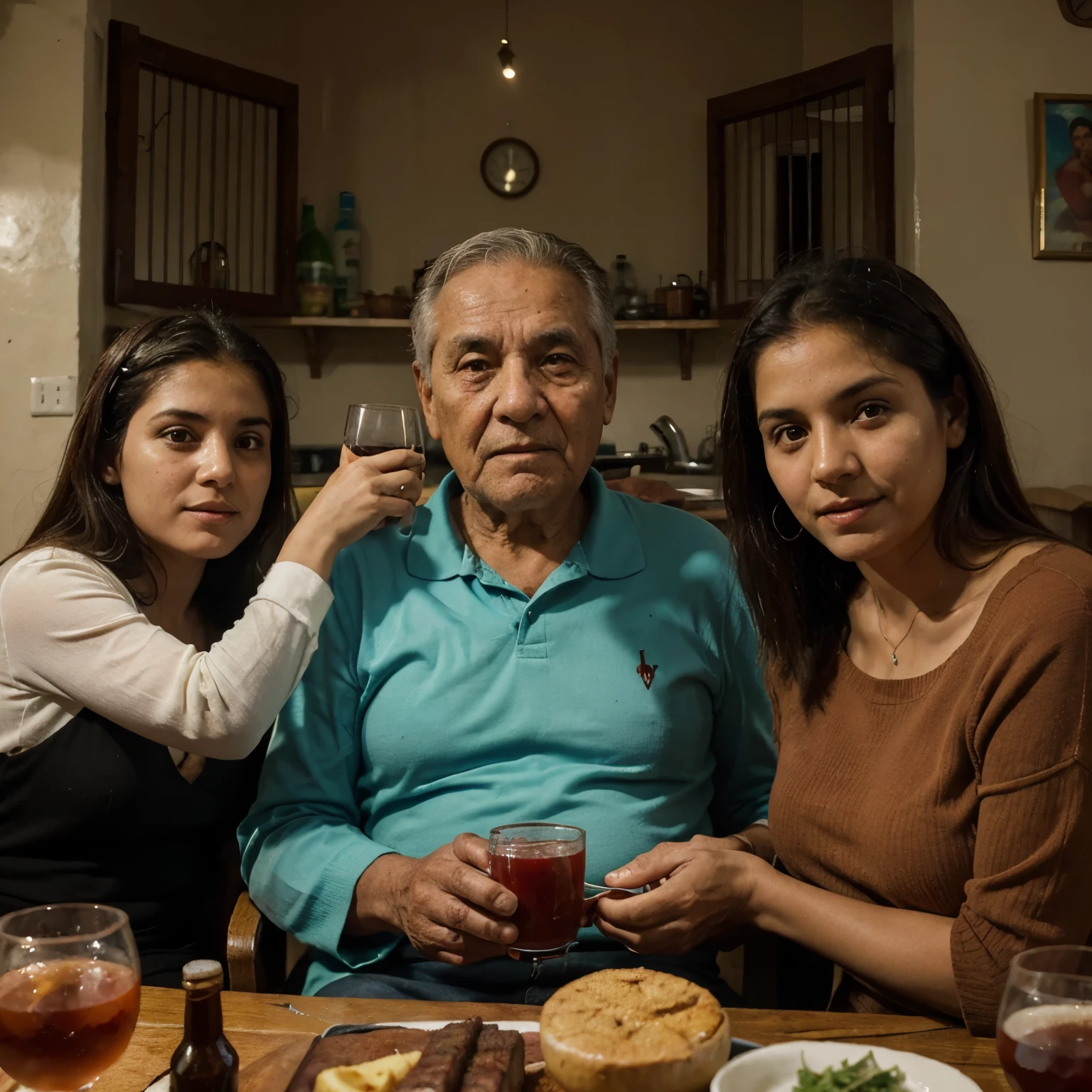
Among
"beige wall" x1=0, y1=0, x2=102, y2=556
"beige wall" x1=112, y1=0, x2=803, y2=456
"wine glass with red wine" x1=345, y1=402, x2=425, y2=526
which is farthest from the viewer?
"beige wall" x1=112, y1=0, x2=803, y2=456

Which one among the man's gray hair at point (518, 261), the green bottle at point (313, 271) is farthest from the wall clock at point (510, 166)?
the man's gray hair at point (518, 261)

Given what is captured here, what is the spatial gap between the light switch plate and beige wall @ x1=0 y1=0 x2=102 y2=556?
0.03 meters

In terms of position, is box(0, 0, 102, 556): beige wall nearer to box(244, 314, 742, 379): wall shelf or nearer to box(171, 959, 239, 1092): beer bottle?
box(244, 314, 742, 379): wall shelf

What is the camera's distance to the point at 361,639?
1.74 meters

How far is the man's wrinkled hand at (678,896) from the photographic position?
1.34 meters

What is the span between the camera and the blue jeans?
1.50 meters

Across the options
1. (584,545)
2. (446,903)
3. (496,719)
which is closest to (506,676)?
(496,719)

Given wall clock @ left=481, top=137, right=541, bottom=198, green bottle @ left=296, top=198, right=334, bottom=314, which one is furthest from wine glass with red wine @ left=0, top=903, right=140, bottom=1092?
wall clock @ left=481, top=137, right=541, bottom=198

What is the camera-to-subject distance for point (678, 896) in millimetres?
1340

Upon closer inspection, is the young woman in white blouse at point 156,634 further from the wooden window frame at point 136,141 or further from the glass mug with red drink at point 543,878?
the wooden window frame at point 136,141

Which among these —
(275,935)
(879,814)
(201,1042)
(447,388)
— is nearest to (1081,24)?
(447,388)

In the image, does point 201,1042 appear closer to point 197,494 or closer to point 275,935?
point 275,935

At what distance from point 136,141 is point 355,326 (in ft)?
4.30

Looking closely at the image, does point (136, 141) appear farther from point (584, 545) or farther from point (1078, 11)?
point (1078, 11)
